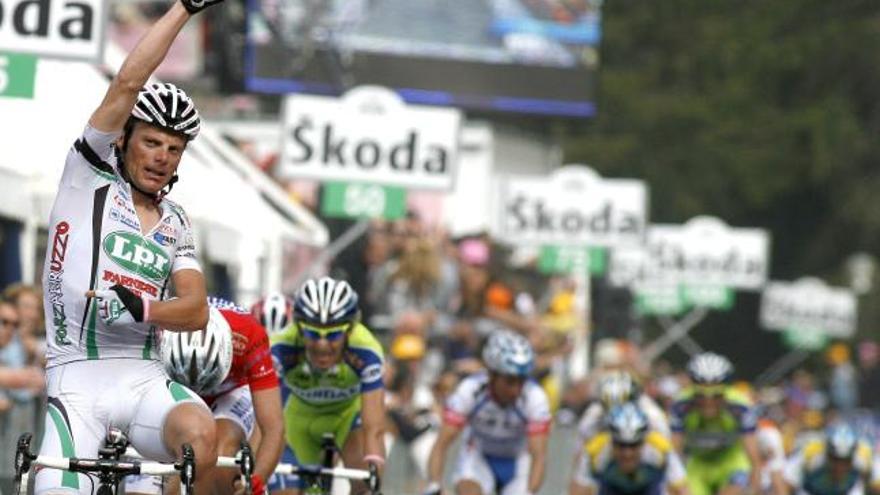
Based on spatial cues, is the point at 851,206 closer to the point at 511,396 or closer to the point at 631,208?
the point at 631,208

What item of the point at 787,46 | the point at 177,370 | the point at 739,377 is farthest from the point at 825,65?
the point at 177,370

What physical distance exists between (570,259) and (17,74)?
47.3 feet

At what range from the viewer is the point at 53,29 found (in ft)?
46.5

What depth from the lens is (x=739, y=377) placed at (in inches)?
2328

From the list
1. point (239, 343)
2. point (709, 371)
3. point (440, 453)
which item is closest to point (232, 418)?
point (239, 343)

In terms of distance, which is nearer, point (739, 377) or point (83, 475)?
point (83, 475)

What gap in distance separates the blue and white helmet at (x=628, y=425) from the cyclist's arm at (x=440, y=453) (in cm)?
99

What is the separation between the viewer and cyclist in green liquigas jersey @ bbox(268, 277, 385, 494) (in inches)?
477

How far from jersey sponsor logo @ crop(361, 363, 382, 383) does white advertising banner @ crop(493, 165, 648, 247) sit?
603 inches

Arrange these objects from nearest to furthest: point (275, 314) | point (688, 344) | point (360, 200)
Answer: point (275, 314) → point (360, 200) → point (688, 344)

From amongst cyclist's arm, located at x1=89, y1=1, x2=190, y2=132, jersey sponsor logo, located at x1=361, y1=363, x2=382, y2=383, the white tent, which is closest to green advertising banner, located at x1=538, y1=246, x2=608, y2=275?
the white tent

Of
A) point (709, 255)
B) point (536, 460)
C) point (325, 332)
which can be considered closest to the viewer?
point (325, 332)

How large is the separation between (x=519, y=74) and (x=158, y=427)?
90.0 feet

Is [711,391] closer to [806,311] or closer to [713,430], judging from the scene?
[713,430]
